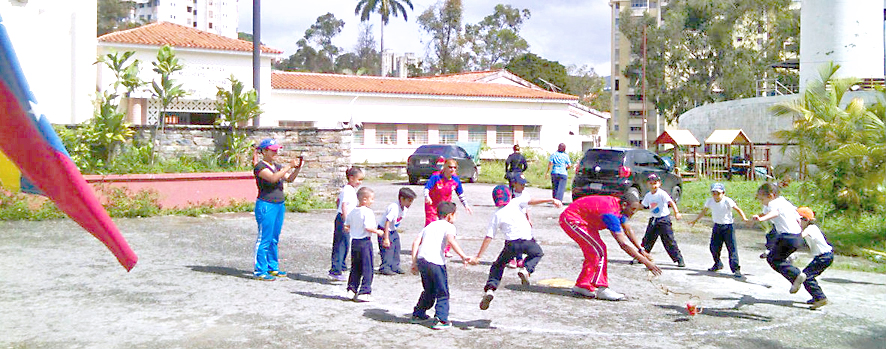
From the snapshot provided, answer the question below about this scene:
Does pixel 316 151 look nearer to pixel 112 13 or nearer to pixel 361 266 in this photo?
pixel 361 266

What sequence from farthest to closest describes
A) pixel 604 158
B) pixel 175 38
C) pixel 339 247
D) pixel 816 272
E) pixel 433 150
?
pixel 175 38 → pixel 433 150 → pixel 604 158 → pixel 339 247 → pixel 816 272

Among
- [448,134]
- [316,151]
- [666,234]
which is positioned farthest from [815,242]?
[448,134]

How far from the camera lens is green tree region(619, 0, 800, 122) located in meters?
55.5

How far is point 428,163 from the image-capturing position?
1037 inches

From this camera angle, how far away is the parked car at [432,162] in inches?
1038

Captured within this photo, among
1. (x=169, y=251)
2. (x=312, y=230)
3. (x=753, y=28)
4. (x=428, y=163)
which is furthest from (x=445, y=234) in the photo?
(x=753, y=28)

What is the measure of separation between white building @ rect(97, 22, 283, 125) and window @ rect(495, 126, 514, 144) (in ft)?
43.7

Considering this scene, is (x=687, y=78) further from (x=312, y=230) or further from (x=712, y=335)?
(x=712, y=335)

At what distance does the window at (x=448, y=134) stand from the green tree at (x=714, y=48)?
22.5 m

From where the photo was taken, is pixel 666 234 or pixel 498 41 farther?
pixel 498 41

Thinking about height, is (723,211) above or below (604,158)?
below

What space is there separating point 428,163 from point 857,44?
699 inches

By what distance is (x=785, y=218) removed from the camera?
901 centimetres

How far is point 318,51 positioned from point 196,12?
→ 1970 inches
